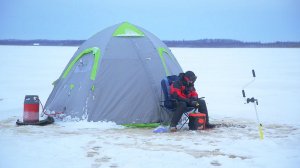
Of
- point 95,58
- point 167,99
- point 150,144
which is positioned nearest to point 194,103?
point 167,99

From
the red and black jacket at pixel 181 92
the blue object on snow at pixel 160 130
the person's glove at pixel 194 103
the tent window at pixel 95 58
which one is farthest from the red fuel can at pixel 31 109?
the person's glove at pixel 194 103

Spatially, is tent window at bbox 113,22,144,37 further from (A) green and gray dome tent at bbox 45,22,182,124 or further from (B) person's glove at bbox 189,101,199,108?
(B) person's glove at bbox 189,101,199,108

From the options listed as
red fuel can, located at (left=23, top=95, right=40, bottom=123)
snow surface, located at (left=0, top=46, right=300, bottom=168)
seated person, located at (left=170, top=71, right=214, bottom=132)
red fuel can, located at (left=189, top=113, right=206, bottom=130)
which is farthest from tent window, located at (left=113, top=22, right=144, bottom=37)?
red fuel can, located at (left=189, top=113, right=206, bottom=130)

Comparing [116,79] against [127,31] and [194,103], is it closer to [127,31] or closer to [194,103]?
[127,31]

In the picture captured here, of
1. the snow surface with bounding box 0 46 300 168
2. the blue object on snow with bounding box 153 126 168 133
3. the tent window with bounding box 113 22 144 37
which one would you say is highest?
the tent window with bounding box 113 22 144 37

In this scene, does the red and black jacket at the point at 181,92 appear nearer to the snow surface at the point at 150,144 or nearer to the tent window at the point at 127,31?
the snow surface at the point at 150,144

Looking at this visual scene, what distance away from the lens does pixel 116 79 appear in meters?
9.65

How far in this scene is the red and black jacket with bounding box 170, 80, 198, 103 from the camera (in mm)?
9047

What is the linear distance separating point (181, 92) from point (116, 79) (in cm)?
152

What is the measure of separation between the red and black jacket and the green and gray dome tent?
2.26ft

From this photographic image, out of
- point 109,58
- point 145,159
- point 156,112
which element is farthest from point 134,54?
point 145,159

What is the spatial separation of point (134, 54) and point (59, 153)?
154 inches

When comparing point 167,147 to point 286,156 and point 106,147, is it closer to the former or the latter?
point 106,147

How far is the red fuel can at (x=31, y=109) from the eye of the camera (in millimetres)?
9156
